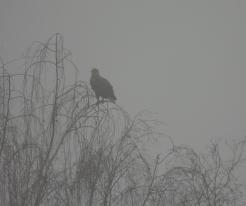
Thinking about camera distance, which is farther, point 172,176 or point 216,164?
point 216,164

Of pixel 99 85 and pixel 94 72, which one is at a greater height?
pixel 94 72

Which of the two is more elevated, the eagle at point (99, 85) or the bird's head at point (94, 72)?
the bird's head at point (94, 72)

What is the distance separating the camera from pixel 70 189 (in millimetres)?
2869

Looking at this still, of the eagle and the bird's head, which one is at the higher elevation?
the bird's head

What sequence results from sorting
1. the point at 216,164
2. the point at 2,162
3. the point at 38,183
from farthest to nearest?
the point at 216,164, the point at 2,162, the point at 38,183

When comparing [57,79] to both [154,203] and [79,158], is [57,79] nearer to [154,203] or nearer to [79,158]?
[79,158]

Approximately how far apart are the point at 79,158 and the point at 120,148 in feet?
1.60

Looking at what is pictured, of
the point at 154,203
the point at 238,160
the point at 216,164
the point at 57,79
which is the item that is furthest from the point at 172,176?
the point at 57,79

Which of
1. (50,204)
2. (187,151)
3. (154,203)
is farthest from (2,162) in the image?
(187,151)

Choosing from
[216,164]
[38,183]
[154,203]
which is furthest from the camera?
[216,164]

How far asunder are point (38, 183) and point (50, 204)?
0.41 m

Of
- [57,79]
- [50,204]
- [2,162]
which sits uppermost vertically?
[57,79]

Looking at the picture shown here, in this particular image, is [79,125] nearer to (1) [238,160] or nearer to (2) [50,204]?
(2) [50,204]

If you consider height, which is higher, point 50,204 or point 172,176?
point 172,176
